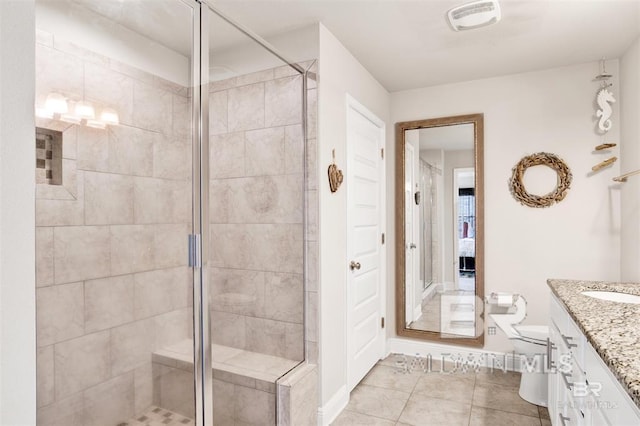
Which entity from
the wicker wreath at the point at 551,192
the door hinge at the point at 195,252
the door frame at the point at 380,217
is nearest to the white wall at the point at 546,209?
the wicker wreath at the point at 551,192

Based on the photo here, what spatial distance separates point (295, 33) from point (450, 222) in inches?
82.3

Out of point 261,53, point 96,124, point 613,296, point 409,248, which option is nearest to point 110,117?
point 96,124

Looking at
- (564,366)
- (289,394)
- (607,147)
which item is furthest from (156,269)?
(607,147)

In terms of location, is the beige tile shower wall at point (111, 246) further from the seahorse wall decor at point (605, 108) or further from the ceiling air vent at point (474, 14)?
the seahorse wall decor at point (605, 108)

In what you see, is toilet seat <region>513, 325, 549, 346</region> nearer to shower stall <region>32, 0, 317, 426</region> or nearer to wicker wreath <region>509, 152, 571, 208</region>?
wicker wreath <region>509, 152, 571, 208</region>

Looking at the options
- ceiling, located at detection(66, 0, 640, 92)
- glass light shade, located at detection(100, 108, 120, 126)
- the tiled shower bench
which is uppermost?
ceiling, located at detection(66, 0, 640, 92)

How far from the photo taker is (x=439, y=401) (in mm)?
2709

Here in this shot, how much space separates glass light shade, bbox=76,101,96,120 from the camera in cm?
128

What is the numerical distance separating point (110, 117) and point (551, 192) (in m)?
3.14

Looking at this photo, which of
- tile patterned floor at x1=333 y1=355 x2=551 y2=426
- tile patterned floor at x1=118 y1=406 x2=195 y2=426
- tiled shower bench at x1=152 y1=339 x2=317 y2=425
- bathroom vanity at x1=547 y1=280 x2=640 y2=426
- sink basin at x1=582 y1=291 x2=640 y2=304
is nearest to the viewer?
bathroom vanity at x1=547 y1=280 x2=640 y2=426

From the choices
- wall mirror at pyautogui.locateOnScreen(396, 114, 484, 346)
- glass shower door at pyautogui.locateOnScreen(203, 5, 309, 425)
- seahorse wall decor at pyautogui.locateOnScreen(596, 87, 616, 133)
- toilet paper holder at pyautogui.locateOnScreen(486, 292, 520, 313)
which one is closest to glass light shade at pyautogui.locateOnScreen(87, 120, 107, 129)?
glass shower door at pyautogui.locateOnScreen(203, 5, 309, 425)

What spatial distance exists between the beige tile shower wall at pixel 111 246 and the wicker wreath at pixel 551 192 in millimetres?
2680

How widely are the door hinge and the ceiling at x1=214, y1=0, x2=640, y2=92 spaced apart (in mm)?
1318

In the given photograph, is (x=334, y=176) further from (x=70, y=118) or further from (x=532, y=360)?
(x=532, y=360)
